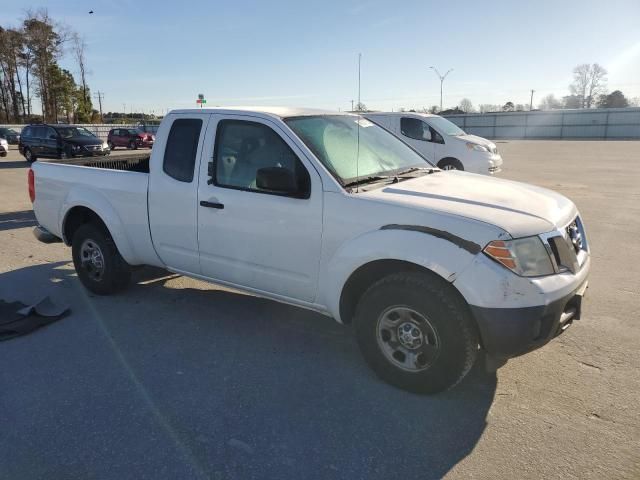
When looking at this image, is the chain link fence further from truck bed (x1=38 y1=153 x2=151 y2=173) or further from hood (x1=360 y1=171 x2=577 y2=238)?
hood (x1=360 y1=171 x2=577 y2=238)

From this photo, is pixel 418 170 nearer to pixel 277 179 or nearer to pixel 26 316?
pixel 277 179

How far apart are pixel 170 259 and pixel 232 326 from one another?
82cm

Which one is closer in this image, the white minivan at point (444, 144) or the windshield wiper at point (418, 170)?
the windshield wiper at point (418, 170)

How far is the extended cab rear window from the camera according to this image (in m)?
4.33

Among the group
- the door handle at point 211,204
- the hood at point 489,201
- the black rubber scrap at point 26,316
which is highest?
the hood at point 489,201

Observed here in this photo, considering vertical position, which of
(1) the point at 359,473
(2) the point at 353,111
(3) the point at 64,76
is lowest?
(1) the point at 359,473

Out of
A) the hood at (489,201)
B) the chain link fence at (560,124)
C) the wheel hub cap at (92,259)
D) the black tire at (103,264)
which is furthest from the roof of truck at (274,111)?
the chain link fence at (560,124)

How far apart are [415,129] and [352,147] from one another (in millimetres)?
10146

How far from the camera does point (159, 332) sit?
4.40 metres

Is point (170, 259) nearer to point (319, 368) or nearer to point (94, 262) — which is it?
point (94, 262)

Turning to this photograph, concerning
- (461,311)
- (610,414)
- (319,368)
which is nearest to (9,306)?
(319,368)

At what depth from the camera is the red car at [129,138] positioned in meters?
31.7

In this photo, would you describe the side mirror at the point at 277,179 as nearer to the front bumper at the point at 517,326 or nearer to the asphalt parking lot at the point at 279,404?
the asphalt parking lot at the point at 279,404

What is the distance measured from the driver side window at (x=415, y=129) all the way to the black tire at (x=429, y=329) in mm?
10908
